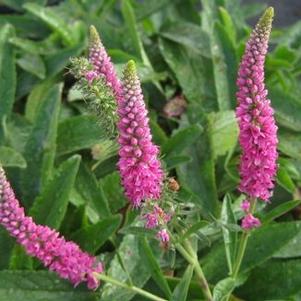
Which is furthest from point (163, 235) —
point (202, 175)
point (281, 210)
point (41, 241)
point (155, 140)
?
point (155, 140)

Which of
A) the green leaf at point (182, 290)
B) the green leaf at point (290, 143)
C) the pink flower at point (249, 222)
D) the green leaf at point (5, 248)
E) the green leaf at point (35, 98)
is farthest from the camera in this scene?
the green leaf at point (35, 98)

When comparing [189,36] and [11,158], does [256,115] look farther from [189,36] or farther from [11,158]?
[189,36]

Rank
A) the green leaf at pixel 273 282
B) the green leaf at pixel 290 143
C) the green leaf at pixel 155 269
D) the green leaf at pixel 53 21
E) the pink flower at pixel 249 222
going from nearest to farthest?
1. the pink flower at pixel 249 222
2. the green leaf at pixel 155 269
3. the green leaf at pixel 273 282
4. the green leaf at pixel 290 143
5. the green leaf at pixel 53 21

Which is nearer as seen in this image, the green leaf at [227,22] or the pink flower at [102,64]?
the pink flower at [102,64]

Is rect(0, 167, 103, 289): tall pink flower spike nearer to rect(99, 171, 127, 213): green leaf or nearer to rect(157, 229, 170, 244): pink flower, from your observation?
rect(157, 229, 170, 244): pink flower

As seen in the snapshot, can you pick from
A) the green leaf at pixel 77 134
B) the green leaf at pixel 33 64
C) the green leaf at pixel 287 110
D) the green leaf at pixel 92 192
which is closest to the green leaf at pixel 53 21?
the green leaf at pixel 33 64

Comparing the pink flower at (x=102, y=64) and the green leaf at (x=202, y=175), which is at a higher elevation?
the pink flower at (x=102, y=64)

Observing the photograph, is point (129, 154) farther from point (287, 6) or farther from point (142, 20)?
point (287, 6)

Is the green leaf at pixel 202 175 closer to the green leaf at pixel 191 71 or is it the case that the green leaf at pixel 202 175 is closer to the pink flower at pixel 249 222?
the green leaf at pixel 191 71

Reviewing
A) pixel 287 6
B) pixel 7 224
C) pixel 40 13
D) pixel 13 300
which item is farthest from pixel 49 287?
pixel 287 6
